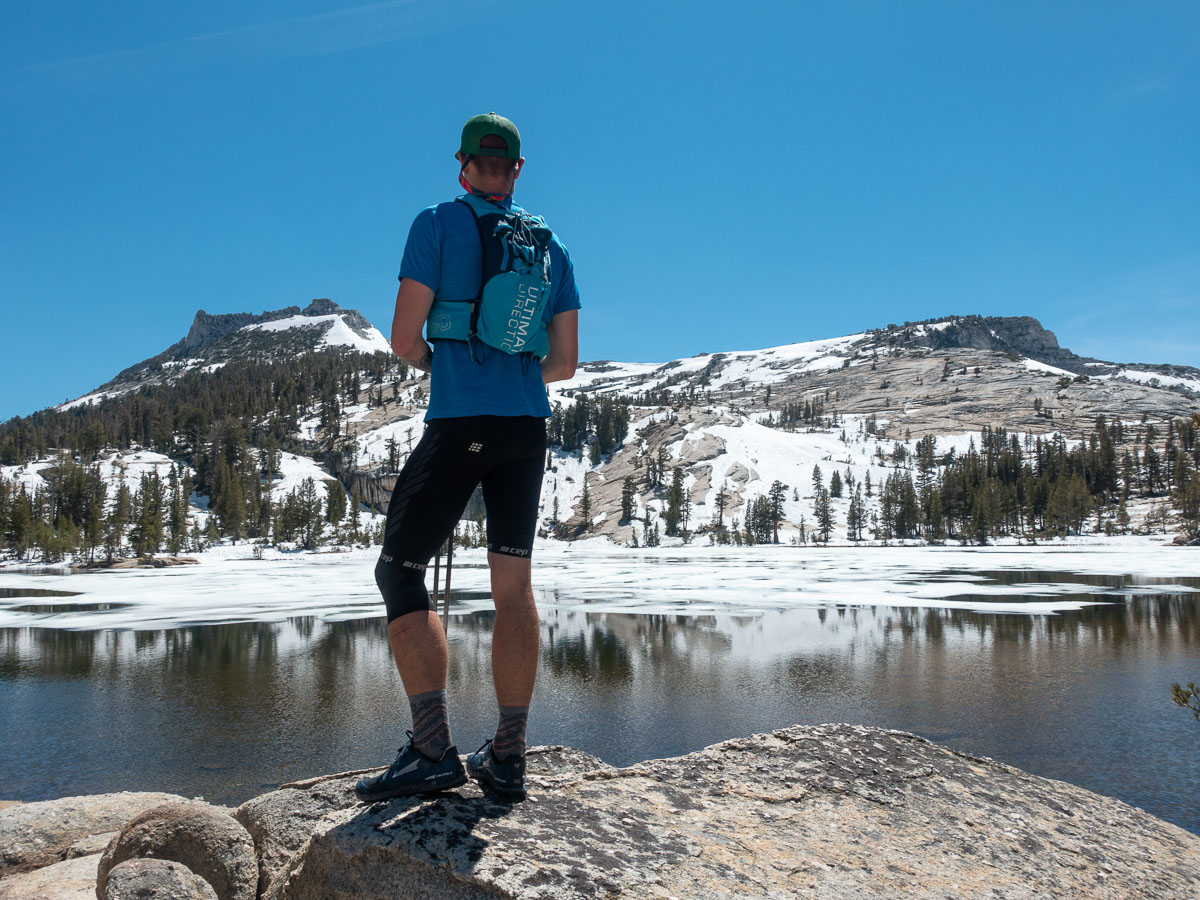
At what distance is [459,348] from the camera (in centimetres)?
321

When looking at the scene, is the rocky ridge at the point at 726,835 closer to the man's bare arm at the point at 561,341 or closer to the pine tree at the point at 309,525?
the man's bare arm at the point at 561,341

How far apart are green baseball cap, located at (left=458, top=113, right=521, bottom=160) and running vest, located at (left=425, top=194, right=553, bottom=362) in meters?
0.24

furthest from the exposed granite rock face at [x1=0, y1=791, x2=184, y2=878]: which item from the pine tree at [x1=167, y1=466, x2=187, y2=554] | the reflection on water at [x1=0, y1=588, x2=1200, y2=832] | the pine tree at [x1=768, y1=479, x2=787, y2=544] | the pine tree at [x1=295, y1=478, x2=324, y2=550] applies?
the pine tree at [x1=768, y1=479, x2=787, y2=544]

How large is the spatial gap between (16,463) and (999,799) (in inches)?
6219

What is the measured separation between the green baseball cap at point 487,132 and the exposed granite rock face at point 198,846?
389 centimetres

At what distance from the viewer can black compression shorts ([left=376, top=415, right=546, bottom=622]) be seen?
10.0 ft

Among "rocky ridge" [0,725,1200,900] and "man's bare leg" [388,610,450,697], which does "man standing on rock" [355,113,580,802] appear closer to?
"man's bare leg" [388,610,450,697]

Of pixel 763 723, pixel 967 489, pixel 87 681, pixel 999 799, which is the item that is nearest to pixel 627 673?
pixel 763 723

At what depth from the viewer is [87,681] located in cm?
1745

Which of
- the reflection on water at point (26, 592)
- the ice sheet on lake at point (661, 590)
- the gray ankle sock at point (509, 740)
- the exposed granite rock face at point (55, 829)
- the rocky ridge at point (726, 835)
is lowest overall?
the reflection on water at point (26, 592)

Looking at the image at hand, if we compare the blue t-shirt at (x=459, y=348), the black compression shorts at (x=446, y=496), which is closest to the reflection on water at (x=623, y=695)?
the black compression shorts at (x=446, y=496)

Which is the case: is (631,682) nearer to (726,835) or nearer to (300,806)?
(300,806)

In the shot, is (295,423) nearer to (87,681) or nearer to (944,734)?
(87,681)

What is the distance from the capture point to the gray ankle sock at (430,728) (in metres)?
2.97
